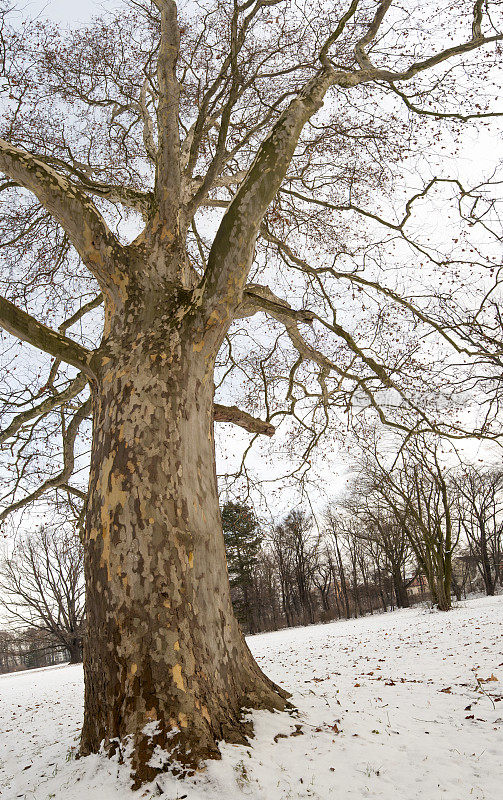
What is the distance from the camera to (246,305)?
4781 mm

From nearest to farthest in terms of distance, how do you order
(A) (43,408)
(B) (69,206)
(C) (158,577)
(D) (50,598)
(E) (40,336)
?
(C) (158,577) < (E) (40,336) < (B) (69,206) < (A) (43,408) < (D) (50,598)

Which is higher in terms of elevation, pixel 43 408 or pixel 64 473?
pixel 43 408

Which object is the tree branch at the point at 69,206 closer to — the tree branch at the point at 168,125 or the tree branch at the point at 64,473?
the tree branch at the point at 168,125

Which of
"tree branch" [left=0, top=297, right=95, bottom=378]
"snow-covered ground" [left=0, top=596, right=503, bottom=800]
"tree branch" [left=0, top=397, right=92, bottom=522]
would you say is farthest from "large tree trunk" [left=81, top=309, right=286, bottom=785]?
"tree branch" [left=0, top=397, right=92, bottom=522]

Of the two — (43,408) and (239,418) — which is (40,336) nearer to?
(239,418)

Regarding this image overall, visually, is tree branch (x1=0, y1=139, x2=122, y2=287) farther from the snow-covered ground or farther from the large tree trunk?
the snow-covered ground

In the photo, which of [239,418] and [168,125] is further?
[239,418]

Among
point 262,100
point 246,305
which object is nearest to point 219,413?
point 246,305

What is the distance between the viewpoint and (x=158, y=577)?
2740mm

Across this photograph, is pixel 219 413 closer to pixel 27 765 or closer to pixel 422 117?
pixel 27 765

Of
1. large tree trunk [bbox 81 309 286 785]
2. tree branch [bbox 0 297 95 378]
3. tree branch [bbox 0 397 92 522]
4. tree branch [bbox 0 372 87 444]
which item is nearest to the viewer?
large tree trunk [bbox 81 309 286 785]

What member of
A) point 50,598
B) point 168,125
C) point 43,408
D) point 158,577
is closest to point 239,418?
point 158,577

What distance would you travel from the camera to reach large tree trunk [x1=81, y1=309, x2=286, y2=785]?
2.55 metres

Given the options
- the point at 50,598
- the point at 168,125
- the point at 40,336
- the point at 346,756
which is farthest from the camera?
the point at 50,598
